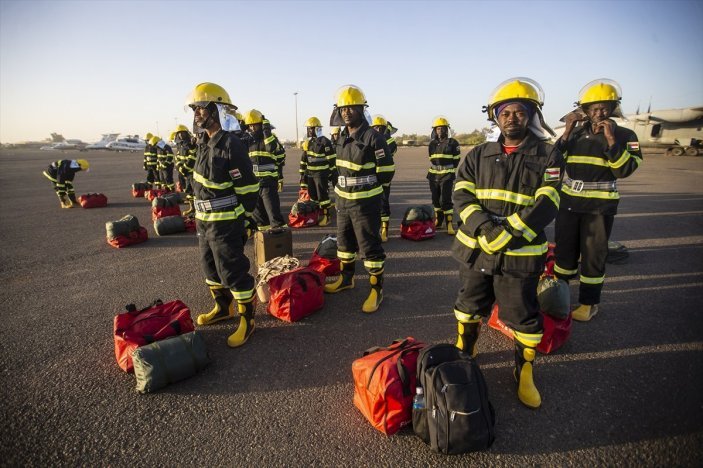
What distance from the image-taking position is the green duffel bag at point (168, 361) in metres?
2.97

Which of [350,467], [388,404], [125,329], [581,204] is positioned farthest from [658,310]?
[125,329]

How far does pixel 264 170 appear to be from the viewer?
23.5 feet

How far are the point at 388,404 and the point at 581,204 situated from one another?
129 inches

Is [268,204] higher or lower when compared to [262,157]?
lower

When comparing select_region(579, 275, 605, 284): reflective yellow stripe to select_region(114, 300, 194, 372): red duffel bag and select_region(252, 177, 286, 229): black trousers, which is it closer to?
select_region(114, 300, 194, 372): red duffel bag

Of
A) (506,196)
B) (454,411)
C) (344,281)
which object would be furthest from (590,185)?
(344,281)

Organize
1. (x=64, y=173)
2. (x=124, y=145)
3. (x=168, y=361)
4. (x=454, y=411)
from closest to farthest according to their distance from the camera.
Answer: (x=454, y=411)
(x=168, y=361)
(x=64, y=173)
(x=124, y=145)

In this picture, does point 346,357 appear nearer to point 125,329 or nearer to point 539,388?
point 539,388

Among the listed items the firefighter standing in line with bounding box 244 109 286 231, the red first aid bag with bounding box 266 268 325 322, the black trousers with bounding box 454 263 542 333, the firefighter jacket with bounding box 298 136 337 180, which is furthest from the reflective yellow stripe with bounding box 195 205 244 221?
the firefighter jacket with bounding box 298 136 337 180

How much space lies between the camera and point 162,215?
29.3 feet

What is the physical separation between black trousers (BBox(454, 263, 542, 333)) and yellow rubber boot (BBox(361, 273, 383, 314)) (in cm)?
156

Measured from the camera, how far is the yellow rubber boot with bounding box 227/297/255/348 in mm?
3691

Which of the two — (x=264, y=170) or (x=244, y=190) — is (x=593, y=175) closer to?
(x=244, y=190)

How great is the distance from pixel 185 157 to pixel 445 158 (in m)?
6.91
